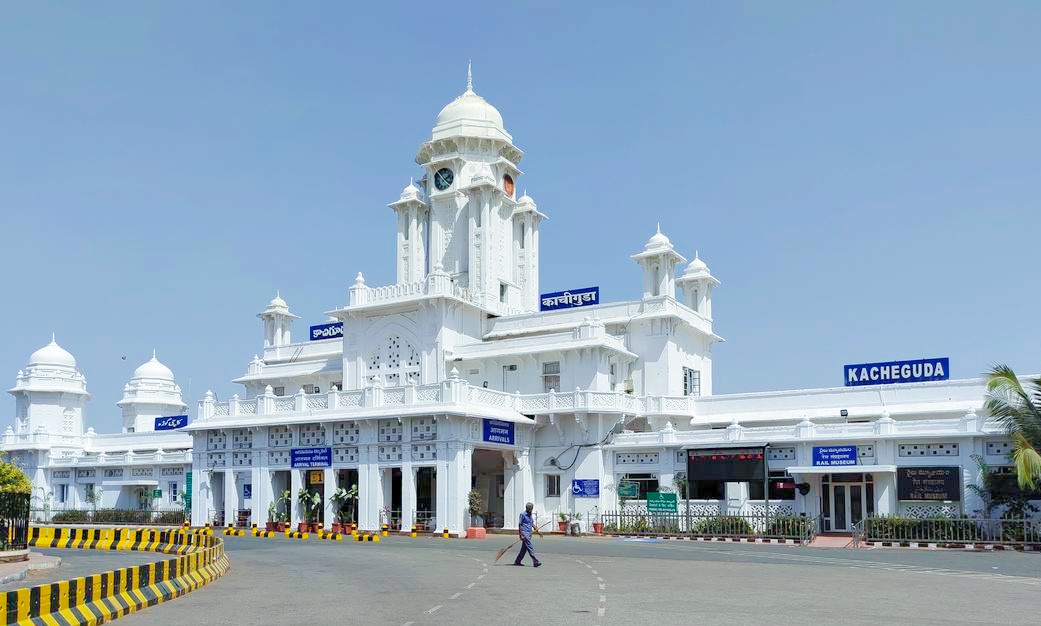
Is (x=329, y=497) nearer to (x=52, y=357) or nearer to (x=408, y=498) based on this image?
(x=408, y=498)

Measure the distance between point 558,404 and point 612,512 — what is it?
17.6 ft

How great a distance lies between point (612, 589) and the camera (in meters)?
19.8

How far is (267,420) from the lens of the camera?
49906 millimetres

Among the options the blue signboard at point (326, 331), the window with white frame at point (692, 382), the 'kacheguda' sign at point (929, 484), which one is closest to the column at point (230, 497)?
the blue signboard at point (326, 331)

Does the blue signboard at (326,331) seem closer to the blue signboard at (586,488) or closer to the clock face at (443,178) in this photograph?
the clock face at (443,178)

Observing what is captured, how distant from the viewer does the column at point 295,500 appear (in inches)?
1902

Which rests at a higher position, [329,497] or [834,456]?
[834,456]

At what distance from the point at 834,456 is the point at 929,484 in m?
3.54

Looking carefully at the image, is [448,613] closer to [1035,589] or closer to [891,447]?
[1035,589]

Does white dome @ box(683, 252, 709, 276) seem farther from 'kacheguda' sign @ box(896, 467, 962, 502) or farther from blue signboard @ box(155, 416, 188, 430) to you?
blue signboard @ box(155, 416, 188, 430)

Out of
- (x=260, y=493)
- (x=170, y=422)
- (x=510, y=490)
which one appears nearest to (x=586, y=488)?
(x=510, y=490)

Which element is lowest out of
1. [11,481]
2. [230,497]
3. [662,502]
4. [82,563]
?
[230,497]

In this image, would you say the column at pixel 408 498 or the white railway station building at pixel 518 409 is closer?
the white railway station building at pixel 518 409

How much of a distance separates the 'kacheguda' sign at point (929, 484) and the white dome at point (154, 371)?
5975 centimetres
